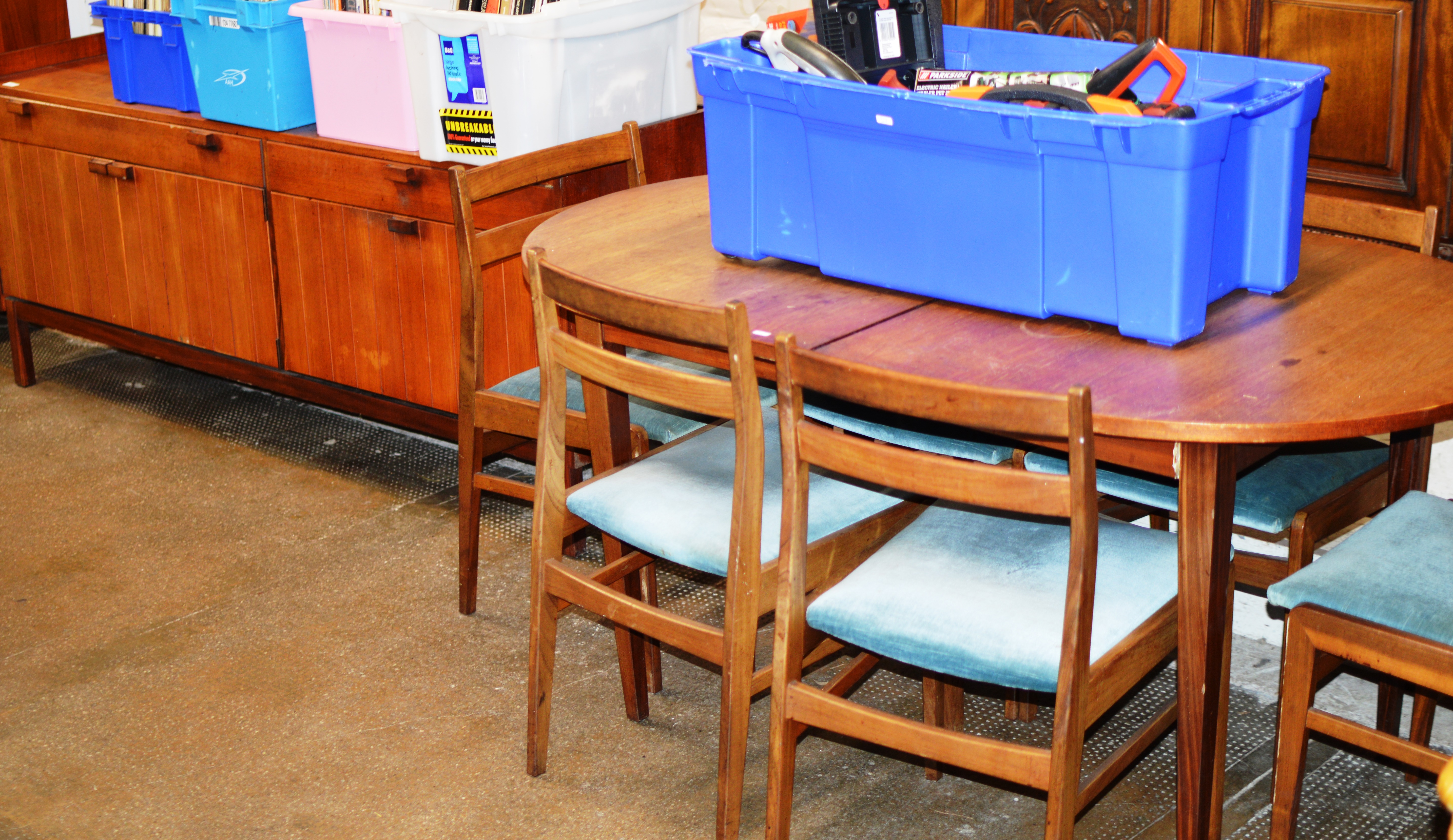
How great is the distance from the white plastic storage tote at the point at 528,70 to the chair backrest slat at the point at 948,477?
60.2 inches

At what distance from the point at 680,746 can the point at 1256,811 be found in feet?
3.03

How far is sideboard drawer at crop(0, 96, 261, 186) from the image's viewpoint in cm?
354

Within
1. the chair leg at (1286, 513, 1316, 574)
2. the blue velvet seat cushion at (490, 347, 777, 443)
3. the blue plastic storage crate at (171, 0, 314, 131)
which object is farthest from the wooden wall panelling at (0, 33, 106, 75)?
the chair leg at (1286, 513, 1316, 574)

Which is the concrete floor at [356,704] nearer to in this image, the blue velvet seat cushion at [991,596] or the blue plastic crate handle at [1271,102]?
the blue velvet seat cushion at [991,596]

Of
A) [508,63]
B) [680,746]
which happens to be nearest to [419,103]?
[508,63]

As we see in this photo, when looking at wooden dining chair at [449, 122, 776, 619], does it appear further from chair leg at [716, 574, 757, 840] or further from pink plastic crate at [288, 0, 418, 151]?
chair leg at [716, 574, 757, 840]

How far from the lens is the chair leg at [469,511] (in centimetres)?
279

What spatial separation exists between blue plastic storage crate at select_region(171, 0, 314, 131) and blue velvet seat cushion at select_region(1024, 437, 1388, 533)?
A: 2.09 metres

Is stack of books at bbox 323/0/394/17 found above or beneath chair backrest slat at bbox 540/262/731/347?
above

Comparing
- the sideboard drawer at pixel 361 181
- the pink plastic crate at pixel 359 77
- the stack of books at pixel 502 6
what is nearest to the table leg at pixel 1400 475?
the stack of books at pixel 502 6

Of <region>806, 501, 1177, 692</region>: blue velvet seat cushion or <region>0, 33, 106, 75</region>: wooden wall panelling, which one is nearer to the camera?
<region>806, 501, 1177, 692</region>: blue velvet seat cushion

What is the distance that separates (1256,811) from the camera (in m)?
2.23

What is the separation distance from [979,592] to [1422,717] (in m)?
0.81

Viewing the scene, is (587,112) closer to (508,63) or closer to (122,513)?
(508,63)
